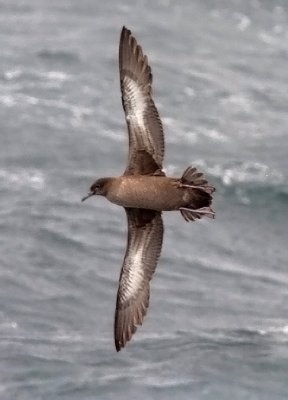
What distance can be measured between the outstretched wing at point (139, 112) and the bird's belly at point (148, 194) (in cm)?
34

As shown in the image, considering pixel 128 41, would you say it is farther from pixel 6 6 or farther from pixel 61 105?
pixel 6 6

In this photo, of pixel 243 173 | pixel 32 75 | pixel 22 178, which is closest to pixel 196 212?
pixel 22 178

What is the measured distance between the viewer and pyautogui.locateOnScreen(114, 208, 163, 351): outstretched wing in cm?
1294

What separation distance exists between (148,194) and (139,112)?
3.48 feet

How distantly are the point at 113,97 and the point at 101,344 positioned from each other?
30.8 ft

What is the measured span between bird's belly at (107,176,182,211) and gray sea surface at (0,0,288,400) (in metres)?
5.25

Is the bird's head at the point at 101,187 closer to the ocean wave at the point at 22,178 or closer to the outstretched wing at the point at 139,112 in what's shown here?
the outstretched wing at the point at 139,112

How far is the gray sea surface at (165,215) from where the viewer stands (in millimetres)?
18312

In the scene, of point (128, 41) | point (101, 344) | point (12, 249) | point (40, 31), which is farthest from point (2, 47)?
point (128, 41)

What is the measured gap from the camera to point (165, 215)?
2306cm

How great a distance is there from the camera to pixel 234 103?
27.9m

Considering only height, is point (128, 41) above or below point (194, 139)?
above

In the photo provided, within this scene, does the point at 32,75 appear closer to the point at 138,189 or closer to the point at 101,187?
the point at 101,187

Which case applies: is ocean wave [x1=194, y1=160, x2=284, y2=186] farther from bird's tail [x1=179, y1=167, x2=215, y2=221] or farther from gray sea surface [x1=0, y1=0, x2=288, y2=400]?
bird's tail [x1=179, y1=167, x2=215, y2=221]
